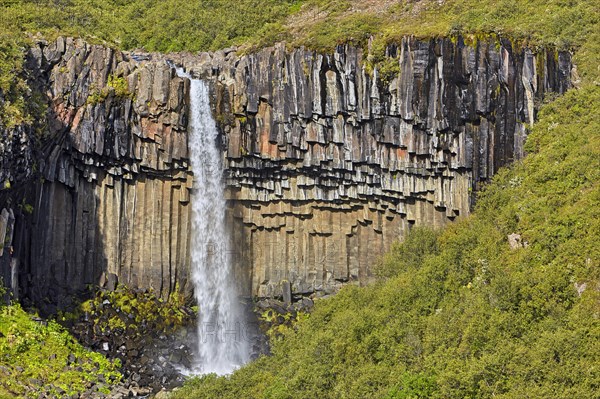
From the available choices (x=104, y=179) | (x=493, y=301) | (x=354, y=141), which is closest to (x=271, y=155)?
(x=354, y=141)

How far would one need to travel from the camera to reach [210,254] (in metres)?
40.3

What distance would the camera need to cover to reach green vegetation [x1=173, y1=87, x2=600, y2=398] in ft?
74.9

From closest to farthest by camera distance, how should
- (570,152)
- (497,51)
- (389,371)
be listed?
(389,371) → (570,152) → (497,51)

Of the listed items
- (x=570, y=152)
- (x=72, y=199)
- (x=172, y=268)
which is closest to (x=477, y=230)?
(x=570, y=152)

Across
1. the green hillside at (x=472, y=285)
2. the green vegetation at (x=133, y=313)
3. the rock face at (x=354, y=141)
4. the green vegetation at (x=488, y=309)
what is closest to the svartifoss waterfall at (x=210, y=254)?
the rock face at (x=354, y=141)

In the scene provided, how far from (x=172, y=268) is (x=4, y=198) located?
911 centimetres

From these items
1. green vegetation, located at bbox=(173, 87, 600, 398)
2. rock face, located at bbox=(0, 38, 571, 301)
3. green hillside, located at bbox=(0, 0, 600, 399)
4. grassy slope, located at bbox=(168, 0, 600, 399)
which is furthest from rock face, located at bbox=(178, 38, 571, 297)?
green vegetation, located at bbox=(173, 87, 600, 398)

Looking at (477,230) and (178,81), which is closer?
(477,230)

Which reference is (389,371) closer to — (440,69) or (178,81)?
(440,69)

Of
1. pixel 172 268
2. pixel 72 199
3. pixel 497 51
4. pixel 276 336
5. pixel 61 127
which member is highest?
pixel 497 51

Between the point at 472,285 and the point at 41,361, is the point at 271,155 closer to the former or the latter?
the point at 472,285

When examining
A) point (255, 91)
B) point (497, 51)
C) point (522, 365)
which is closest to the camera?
point (522, 365)

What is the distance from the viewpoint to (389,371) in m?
26.4

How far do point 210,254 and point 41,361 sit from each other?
10.6m
